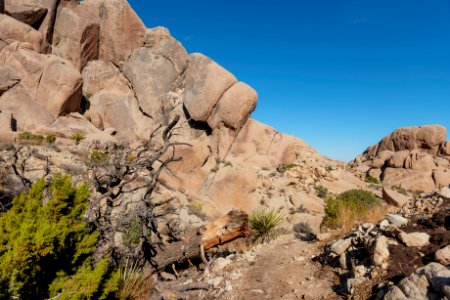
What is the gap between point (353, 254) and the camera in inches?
265

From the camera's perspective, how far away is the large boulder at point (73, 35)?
2859cm

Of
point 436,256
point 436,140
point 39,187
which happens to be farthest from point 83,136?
point 436,140

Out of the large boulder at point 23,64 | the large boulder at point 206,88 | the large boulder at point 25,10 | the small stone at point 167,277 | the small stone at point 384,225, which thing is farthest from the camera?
the large boulder at point 206,88

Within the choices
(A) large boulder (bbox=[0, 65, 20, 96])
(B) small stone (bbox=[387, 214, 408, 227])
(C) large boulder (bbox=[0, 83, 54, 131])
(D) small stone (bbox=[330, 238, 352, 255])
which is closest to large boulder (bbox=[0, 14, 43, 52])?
(A) large boulder (bbox=[0, 65, 20, 96])

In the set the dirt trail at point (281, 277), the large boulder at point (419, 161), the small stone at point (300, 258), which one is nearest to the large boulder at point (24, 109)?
the dirt trail at point (281, 277)

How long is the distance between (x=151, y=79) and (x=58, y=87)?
8719 mm

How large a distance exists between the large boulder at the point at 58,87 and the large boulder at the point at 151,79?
6041mm

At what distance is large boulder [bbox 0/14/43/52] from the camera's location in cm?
2505

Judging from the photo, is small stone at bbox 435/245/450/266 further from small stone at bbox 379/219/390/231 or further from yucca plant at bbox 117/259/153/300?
yucca plant at bbox 117/259/153/300

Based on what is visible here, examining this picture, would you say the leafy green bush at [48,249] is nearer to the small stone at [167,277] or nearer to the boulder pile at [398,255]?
the small stone at [167,277]

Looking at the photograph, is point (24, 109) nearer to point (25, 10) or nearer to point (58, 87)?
point (58, 87)

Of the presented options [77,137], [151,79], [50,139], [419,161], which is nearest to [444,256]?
[77,137]

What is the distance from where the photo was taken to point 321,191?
22.1 m

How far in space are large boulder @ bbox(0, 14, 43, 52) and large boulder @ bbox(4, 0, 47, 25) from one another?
880 mm
